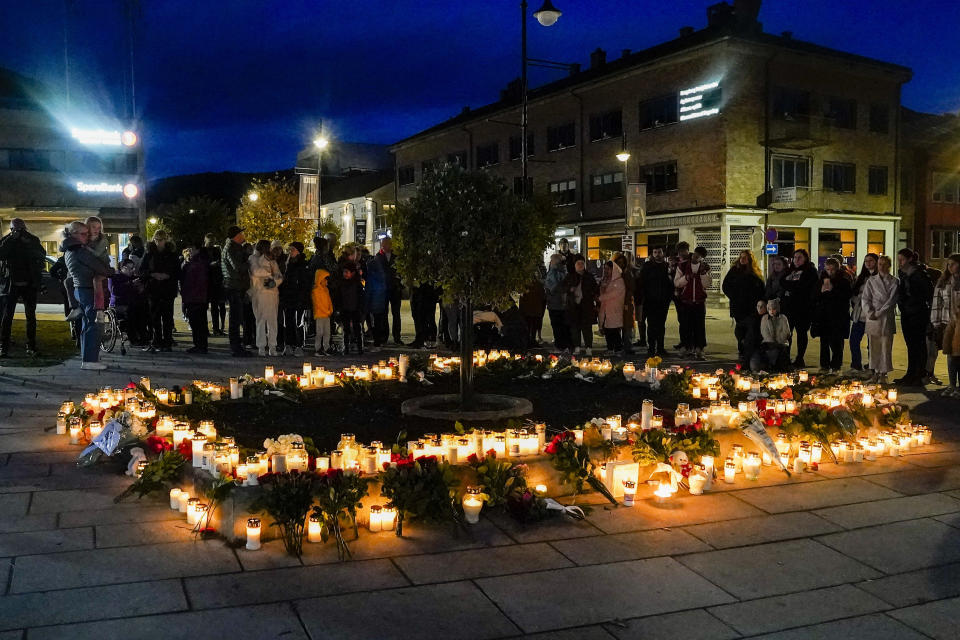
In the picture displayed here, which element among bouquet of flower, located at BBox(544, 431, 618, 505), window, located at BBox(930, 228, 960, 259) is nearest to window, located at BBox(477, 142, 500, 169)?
window, located at BBox(930, 228, 960, 259)

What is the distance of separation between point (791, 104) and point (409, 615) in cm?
3747

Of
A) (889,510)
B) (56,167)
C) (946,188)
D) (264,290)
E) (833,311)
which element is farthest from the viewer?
(946,188)

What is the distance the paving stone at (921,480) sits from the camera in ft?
19.7

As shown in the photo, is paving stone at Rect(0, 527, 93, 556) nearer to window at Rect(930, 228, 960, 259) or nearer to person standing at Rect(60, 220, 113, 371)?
person standing at Rect(60, 220, 113, 371)

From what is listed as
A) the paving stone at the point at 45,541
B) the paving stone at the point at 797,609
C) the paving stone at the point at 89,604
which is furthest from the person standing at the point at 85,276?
the paving stone at the point at 797,609

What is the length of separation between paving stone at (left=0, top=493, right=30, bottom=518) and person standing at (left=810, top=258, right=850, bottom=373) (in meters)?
10.2

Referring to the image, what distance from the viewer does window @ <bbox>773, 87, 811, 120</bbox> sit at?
1427 inches

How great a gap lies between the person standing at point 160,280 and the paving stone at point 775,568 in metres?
11.4

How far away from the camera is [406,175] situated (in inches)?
2271

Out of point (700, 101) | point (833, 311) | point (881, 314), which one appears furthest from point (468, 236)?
point (700, 101)

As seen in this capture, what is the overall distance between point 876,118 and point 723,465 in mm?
38686

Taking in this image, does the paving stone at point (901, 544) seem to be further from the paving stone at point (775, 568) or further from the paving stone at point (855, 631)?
the paving stone at point (855, 631)

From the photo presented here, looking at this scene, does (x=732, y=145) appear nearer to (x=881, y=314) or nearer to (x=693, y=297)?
(x=693, y=297)

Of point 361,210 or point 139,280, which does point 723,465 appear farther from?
point 361,210
